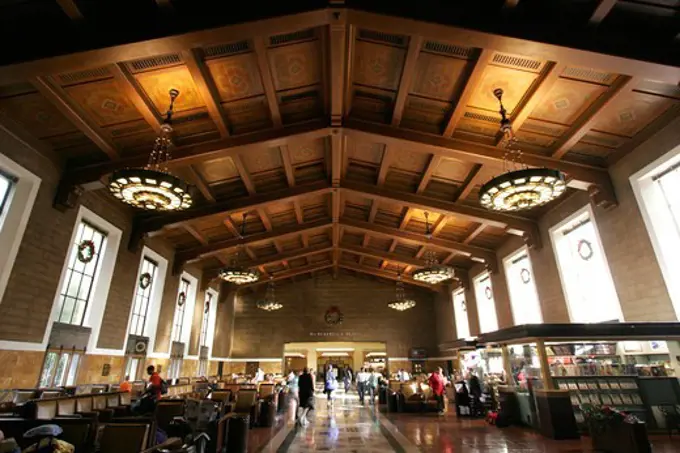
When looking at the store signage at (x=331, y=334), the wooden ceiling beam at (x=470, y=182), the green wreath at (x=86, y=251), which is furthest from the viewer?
the store signage at (x=331, y=334)

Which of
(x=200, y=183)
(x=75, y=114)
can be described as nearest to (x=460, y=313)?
(x=200, y=183)

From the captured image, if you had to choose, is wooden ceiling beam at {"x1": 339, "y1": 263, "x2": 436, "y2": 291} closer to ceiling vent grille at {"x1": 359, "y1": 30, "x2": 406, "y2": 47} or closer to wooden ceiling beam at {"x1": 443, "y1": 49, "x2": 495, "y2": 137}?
wooden ceiling beam at {"x1": 443, "y1": 49, "x2": 495, "y2": 137}

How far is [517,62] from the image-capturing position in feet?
18.8

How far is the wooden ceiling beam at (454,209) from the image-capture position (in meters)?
10.6

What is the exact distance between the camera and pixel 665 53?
4961 millimetres

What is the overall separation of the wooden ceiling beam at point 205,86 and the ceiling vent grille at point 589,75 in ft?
19.9

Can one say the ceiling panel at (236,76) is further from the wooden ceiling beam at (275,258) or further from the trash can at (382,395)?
the trash can at (382,395)

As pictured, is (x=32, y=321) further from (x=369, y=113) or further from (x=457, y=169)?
(x=457, y=169)

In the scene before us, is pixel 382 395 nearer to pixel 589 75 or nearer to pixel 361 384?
pixel 361 384

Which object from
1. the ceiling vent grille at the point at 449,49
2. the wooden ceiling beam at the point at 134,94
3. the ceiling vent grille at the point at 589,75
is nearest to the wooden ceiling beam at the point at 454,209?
the ceiling vent grille at the point at 589,75

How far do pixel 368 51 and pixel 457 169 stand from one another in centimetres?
445

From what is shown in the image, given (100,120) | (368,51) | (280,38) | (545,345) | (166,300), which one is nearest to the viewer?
(280,38)

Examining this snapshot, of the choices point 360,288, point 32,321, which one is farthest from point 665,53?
point 360,288

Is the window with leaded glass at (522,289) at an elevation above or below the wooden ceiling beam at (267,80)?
below
